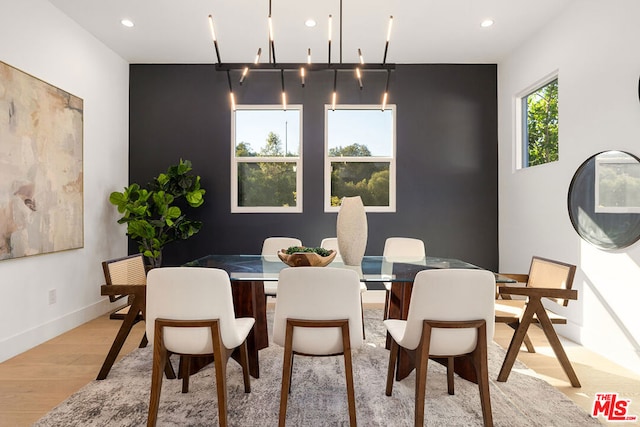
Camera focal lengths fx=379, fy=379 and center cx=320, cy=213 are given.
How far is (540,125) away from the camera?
13.3 ft

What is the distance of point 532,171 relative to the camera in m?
4.04

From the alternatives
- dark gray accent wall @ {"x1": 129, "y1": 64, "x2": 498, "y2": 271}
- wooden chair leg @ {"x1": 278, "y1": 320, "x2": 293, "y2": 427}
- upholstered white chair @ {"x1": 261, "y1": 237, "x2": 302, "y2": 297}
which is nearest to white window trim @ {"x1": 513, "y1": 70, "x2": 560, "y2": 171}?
dark gray accent wall @ {"x1": 129, "y1": 64, "x2": 498, "y2": 271}

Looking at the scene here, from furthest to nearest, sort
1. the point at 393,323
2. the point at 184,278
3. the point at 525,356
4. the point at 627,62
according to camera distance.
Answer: the point at 525,356
the point at 627,62
the point at 393,323
the point at 184,278

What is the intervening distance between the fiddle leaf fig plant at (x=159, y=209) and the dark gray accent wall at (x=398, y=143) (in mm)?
399

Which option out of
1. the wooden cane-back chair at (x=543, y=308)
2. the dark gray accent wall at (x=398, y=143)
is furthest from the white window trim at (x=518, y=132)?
the wooden cane-back chair at (x=543, y=308)

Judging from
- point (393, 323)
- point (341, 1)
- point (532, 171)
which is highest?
point (341, 1)

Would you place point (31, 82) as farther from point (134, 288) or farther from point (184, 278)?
point (184, 278)

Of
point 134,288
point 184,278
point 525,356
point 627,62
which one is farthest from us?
point 525,356

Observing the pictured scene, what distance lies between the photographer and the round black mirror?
276cm

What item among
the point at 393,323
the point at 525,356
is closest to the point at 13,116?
the point at 393,323

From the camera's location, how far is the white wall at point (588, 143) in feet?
9.09

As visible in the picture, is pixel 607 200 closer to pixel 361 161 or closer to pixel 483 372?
pixel 483 372

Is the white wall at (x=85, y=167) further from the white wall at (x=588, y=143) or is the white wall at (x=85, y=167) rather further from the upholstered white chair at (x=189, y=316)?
the white wall at (x=588, y=143)

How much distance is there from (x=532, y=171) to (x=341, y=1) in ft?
8.55
